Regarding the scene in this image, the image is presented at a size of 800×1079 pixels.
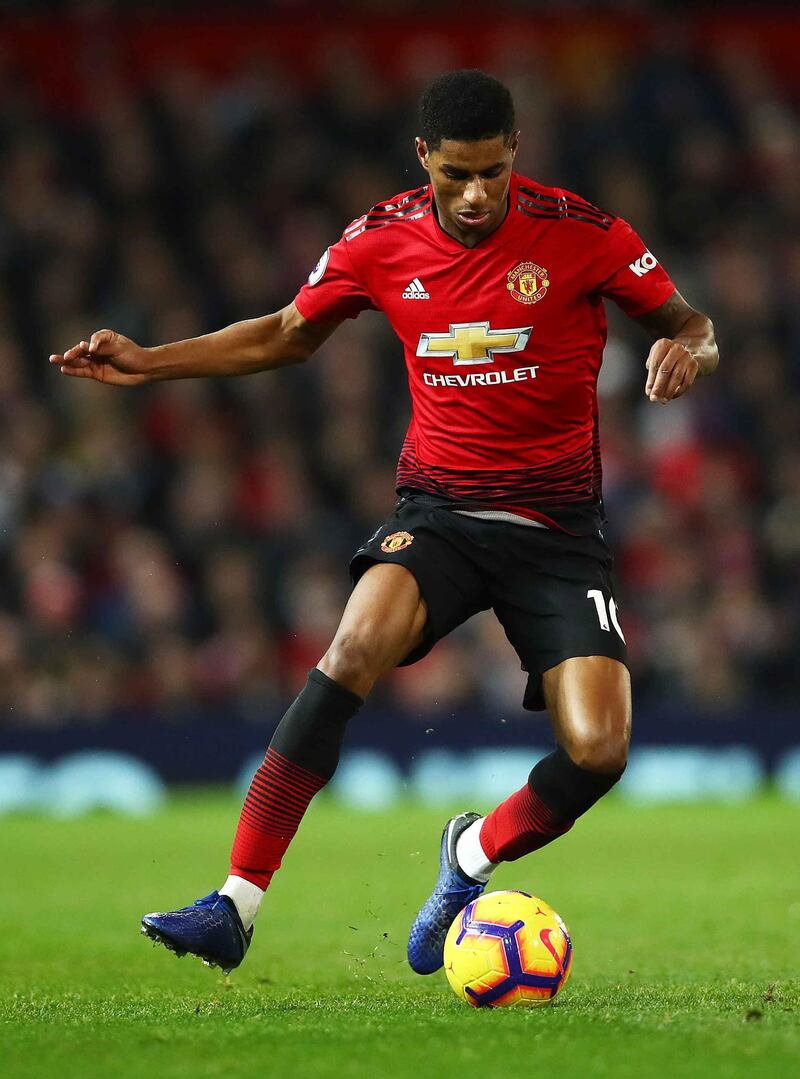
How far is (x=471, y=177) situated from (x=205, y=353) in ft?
3.44

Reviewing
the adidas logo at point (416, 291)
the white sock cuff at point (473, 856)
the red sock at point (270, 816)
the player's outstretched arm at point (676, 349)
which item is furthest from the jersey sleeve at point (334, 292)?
the white sock cuff at point (473, 856)

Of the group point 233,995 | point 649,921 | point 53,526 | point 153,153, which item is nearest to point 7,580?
point 53,526

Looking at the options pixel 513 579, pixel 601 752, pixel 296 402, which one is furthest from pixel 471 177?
pixel 296 402

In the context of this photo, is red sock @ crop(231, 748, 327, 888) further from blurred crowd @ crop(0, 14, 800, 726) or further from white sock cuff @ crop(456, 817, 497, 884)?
blurred crowd @ crop(0, 14, 800, 726)

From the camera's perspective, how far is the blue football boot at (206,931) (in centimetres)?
479

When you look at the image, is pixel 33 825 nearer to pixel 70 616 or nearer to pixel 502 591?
pixel 70 616

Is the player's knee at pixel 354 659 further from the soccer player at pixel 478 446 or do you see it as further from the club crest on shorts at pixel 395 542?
the club crest on shorts at pixel 395 542

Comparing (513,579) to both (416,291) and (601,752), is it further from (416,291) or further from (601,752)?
(416,291)

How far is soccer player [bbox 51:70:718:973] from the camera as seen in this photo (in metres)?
5.12

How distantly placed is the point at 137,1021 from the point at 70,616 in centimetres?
823

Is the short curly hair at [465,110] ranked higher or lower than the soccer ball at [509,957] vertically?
higher

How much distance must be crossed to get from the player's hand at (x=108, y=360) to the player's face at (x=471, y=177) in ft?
3.48

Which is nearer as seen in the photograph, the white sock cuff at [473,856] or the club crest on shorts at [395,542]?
the club crest on shorts at [395,542]

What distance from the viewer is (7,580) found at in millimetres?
12906
